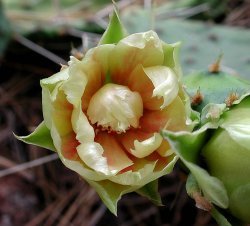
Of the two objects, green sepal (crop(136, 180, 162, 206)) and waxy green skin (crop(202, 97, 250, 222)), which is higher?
waxy green skin (crop(202, 97, 250, 222))

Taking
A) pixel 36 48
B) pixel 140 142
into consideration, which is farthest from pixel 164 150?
pixel 36 48

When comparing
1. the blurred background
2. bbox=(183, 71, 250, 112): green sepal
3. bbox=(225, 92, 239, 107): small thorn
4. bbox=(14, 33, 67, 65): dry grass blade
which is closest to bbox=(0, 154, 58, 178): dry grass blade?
the blurred background

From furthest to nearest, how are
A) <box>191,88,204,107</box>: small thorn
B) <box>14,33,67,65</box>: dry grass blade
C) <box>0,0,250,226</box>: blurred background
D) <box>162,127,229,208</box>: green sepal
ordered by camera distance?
<box>14,33,67,65</box>: dry grass blade < <box>0,0,250,226</box>: blurred background < <box>191,88,204,107</box>: small thorn < <box>162,127,229,208</box>: green sepal

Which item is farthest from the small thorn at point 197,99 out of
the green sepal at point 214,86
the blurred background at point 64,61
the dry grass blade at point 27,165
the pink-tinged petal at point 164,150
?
the dry grass blade at point 27,165

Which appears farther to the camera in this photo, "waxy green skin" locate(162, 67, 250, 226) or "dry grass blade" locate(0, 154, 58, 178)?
"dry grass blade" locate(0, 154, 58, 178)

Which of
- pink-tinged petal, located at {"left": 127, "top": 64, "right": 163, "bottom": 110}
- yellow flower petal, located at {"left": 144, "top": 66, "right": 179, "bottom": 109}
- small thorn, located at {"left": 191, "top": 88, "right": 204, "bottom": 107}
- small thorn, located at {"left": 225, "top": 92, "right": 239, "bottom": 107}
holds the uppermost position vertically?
yellow flower petal, located at {"left": 144, "top": 66, "right": 179, "bottom": 109}

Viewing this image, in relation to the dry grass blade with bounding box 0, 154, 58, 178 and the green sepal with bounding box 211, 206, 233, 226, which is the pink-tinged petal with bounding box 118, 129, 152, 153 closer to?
the green sepal with bounding box 211, 206, 233, 226

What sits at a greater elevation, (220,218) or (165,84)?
(165,84)

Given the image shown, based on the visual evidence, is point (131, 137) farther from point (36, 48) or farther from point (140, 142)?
point (36, 48)

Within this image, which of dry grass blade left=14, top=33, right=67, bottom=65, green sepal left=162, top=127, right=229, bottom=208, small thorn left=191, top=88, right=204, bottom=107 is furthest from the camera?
dry grass blade left=14, top=33, right=67, bottom=65
